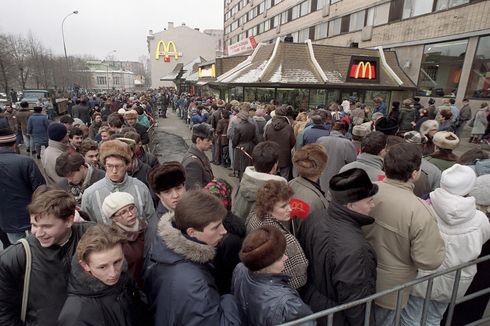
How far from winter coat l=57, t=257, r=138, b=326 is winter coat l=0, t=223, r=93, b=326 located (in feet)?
1.15

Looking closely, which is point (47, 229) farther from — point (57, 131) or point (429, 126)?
point (429, 126)

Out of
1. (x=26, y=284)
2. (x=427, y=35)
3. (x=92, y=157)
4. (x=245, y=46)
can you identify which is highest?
(x=427, y=35)

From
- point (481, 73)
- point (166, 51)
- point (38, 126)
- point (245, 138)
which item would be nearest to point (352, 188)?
point (245, 138)

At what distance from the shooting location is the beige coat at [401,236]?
2.00m

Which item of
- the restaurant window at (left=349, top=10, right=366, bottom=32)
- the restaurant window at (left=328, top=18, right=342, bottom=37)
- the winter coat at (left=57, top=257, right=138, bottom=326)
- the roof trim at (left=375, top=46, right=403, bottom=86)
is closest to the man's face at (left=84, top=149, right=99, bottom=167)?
the winter coat at (left=57, top=257, right=138, bottom=326)

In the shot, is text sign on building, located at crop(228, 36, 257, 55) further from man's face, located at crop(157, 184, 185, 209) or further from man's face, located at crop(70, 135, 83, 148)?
man's face, located at crop(157, 184, 185, 209)

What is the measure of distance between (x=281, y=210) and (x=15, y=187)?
3.34 meters

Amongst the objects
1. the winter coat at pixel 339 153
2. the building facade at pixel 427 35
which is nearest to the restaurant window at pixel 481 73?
the building facade at pixel 427 35

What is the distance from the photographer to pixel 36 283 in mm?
1819

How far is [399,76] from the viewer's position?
16.2m

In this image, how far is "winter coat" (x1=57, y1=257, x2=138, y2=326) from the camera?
1514 mm

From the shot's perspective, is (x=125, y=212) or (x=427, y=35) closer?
(x=125, y=212)

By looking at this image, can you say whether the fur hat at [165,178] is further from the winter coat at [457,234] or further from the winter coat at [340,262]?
the winter coat at [457,234]

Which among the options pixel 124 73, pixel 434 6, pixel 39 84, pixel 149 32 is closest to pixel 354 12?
pixel 434 6
